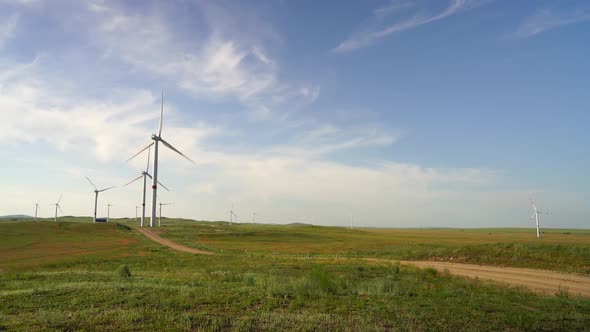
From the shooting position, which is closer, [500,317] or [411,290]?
[500,317]

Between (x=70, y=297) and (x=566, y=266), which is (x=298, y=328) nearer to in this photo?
(x=70, y=297)

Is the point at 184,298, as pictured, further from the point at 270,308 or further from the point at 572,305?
the point at 572,305

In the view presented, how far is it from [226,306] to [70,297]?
680 centimetres

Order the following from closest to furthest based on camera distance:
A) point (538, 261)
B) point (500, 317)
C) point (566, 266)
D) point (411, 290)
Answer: point (500, 317) < point (411, 290) < point (566, 266) < point (538, 261)

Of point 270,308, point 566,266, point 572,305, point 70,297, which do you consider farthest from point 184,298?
point 566,266

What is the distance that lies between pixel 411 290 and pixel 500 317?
6292 millimetres

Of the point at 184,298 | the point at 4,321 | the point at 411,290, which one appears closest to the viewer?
the point at 4,321

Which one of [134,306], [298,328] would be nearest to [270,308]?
[298,328]

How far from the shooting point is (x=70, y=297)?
1541cm

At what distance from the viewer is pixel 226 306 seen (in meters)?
13.6

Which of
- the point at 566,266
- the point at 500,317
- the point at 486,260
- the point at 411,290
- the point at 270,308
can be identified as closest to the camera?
the point at 500,317

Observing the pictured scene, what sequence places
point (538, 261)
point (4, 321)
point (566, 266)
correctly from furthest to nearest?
point (538, 261) < point (566, 266) < point (4, 321)

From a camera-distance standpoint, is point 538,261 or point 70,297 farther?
point 538,261

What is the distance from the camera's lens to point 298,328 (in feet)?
34.9
